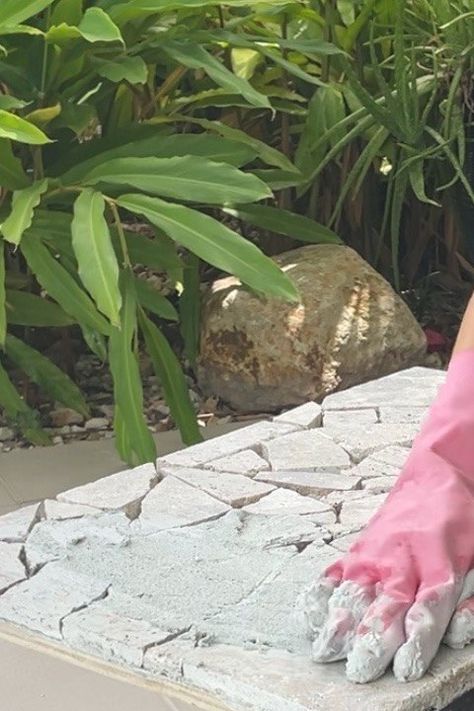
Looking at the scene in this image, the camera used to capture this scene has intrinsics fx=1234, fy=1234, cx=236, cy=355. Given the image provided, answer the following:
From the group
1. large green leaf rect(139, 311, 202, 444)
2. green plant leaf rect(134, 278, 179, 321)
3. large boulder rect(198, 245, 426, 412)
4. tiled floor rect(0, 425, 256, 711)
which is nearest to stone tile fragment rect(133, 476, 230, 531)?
tiled floor rect(0, 425, 256, 711)

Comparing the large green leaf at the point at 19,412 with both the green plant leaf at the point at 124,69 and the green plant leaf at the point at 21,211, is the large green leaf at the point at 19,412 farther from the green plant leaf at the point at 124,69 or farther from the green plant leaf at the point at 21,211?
the green plant leaf at the point at 124,69

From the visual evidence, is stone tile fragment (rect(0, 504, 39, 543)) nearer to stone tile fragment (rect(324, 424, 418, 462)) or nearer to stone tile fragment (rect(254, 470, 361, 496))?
stone tile fragment (rect(254, 470, 361, 496))

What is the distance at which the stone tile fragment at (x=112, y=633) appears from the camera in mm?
1539

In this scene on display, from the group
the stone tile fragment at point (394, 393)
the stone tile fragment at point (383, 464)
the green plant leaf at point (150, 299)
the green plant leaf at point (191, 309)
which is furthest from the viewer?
the green plant leaf at point (191, 309)

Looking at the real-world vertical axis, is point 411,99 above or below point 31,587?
above

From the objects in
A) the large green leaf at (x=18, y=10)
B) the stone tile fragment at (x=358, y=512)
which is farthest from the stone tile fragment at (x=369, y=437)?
the large green leaf at (x=18, y=10)

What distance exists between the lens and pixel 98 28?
2.35m

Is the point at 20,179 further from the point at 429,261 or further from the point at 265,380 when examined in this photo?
the point at 429,261

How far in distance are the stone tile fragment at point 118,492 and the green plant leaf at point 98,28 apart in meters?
0.82

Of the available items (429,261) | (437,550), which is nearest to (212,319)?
(429,261)

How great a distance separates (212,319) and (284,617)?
1.53m

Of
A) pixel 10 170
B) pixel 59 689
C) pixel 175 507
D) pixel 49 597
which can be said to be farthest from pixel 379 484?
pixel 10 170

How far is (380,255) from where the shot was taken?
3.62m

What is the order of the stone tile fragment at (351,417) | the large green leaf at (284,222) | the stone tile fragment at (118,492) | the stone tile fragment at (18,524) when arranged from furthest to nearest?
the large green leaf at (284,222) → the stone tile fragment at (351,417) → the stone tile fragment at (118,492) → the stone tile fragment at (18,524)
